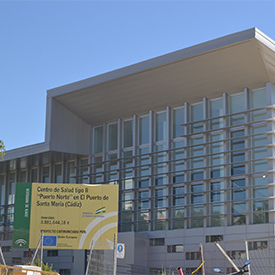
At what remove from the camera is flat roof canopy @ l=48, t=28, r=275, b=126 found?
29.7 meters

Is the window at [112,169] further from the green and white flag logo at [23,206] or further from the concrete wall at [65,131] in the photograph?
the green and white flag logo at [23,206]

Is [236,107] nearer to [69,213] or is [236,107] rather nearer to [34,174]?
[69,213]

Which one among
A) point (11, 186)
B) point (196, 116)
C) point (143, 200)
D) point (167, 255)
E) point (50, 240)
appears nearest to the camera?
point (50, 240)

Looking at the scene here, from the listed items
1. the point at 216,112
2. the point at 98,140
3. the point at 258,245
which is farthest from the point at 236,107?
the point at 98,140

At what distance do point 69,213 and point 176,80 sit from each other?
1286 centimetres

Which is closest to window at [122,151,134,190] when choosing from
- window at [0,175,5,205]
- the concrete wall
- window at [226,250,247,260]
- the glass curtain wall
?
the glass curtain wall

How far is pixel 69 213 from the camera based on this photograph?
24672 millimetres

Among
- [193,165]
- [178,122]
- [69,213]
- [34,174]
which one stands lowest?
[69,213]

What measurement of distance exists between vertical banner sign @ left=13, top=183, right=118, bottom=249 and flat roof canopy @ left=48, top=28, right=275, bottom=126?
35.2 ft

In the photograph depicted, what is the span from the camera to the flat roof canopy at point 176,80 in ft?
97.3

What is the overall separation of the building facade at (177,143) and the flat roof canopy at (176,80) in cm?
7

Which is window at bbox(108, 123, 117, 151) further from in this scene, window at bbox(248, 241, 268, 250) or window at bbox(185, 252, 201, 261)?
window at bbox(248, 241, 268, 250)

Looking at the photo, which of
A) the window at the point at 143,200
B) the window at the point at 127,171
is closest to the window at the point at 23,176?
the window at the point at 127,171

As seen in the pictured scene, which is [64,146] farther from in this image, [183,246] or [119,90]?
[183,246]
